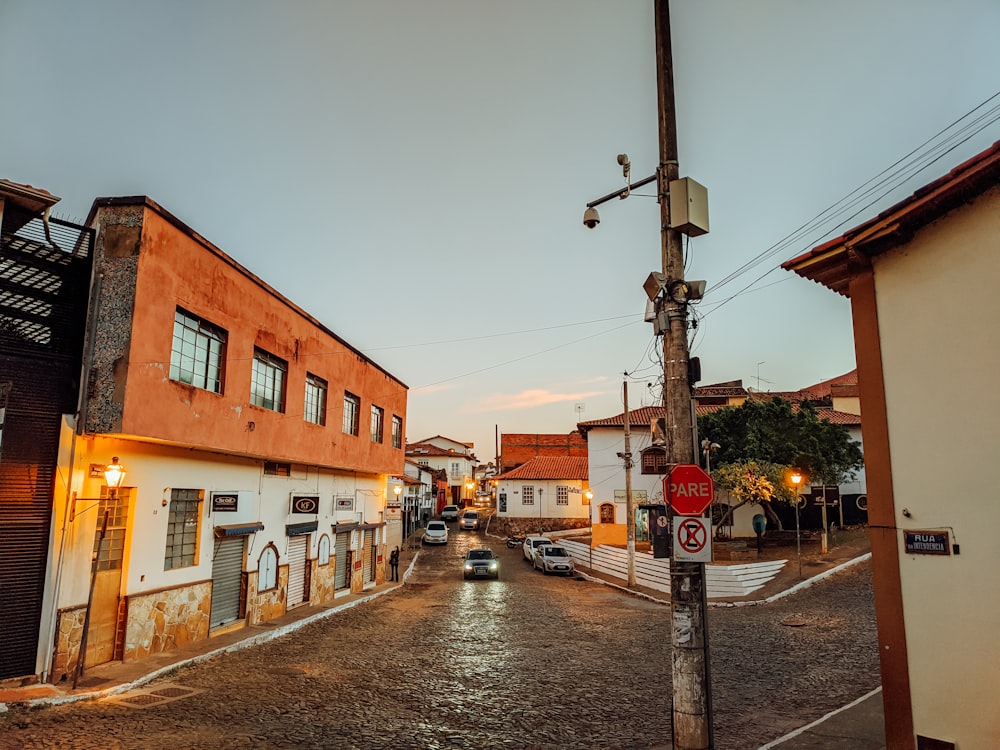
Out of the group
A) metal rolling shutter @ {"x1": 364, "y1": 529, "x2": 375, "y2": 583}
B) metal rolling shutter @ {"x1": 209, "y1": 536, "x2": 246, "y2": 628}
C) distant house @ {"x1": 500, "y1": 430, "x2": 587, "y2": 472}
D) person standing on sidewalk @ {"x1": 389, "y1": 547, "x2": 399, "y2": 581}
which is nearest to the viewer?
metal rolling shutter @ {"x1": 209, "y1": 536, "x2": 246, "y2": 628}

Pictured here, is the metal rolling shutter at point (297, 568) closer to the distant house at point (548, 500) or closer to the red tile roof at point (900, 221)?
the red tile roof at point (900, 221)

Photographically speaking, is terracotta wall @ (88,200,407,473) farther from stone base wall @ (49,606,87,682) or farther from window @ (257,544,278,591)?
stone base wall @ (49,606,87,682)

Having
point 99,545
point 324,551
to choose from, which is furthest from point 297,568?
point 99,545

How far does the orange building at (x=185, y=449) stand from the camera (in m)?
11.1

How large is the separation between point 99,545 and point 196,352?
464 cm

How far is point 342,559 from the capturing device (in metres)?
23.0

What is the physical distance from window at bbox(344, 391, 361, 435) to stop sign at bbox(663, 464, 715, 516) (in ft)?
55.8

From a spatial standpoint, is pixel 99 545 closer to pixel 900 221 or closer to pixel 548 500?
pixel 900 221

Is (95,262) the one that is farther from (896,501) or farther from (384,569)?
(384,569)

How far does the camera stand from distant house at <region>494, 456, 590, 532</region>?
53000 mm

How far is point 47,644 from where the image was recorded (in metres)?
10.2

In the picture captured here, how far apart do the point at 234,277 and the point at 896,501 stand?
13.8m

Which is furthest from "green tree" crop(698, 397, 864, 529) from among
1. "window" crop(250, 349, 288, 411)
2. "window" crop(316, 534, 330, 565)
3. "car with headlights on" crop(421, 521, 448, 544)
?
"car with headlights on" crop(421, 521, 448, 544)

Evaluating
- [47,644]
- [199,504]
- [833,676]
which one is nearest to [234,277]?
[199,504]
